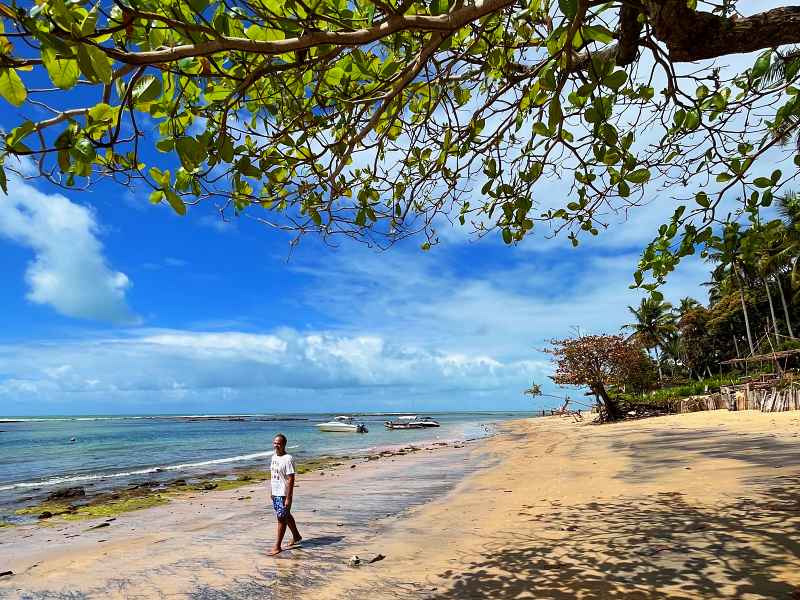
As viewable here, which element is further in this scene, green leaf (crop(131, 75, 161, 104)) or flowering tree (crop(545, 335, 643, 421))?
flowering tree (crop(545, 335, 643, 421))

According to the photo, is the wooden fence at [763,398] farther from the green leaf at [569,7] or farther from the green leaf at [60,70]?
the green leaf at [60,70]

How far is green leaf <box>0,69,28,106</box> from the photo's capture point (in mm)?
2068

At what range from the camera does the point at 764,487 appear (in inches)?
311

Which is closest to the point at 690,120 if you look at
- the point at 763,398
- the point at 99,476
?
the point at 763,398

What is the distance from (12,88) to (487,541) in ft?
22.7

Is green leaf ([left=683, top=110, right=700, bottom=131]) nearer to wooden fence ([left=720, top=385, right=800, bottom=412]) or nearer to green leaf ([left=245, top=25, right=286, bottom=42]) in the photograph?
green leaf ([left=245, top=25, right=286, bottom=42])

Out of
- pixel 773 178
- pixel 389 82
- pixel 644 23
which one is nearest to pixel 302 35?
pixel 389 82

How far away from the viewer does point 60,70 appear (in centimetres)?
204

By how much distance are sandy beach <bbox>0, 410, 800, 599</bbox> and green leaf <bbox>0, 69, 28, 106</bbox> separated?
518cm

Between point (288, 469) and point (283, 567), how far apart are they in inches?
52.3

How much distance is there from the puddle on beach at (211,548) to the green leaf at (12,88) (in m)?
5.34

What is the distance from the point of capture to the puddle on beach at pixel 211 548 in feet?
20.4

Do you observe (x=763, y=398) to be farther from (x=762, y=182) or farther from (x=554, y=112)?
(x=554, y=112)

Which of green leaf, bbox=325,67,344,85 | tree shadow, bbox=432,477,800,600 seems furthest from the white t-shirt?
green leaf, bbox=325,67,344,85
